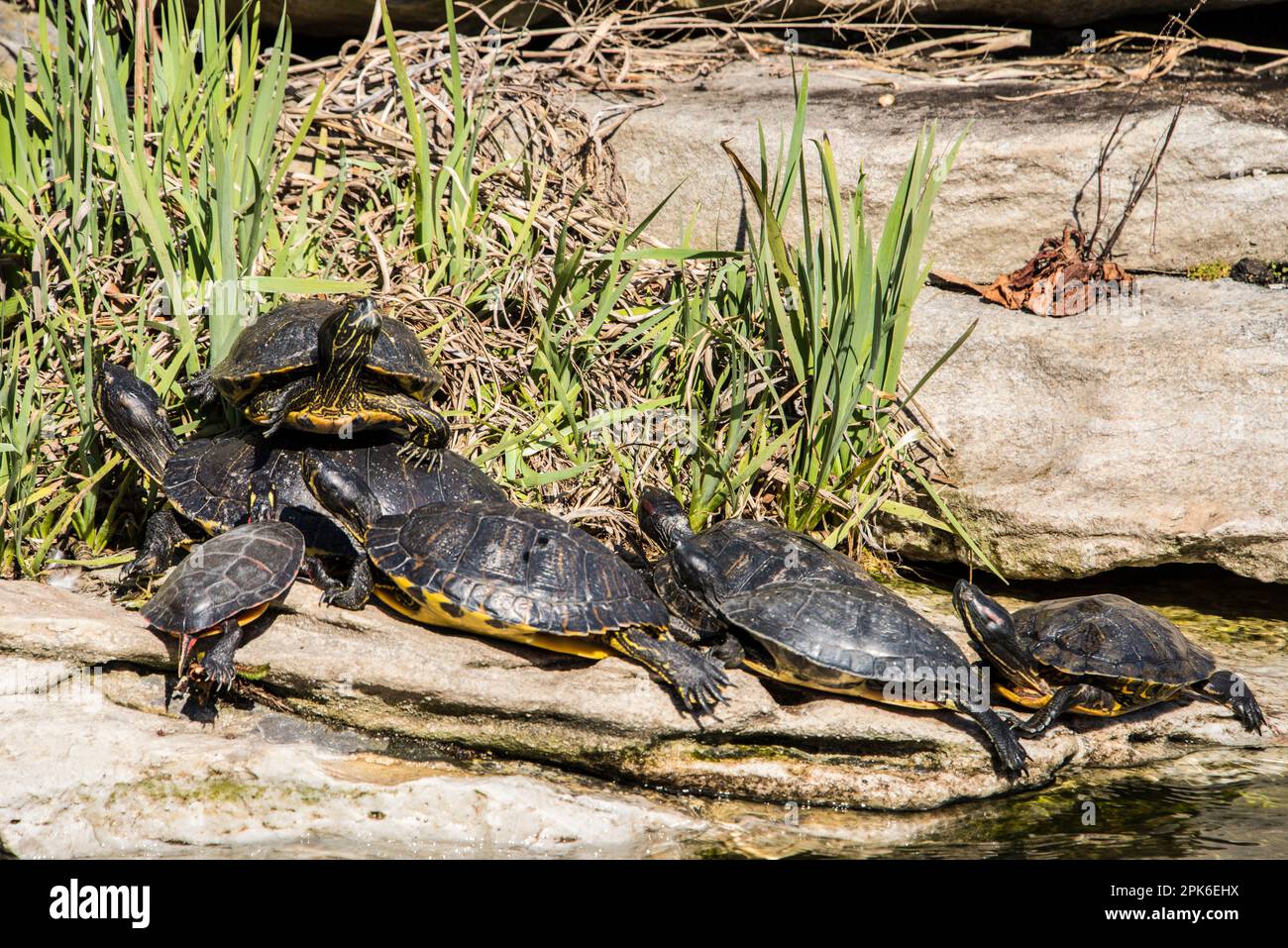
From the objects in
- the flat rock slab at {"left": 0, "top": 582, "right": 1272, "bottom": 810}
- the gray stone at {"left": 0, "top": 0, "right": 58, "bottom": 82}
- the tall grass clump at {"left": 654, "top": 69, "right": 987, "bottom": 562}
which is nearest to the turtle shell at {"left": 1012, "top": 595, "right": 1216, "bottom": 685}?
the flat rock slab at {"left": 0, "top": 582, "right": 1272, "bottom": 810}

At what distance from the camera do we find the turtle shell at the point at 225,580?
329cm

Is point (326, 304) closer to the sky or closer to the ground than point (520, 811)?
closer to the sky

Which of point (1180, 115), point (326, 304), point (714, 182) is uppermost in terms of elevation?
point (1180, 115)

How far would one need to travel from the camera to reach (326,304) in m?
4.40

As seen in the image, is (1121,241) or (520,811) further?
(1121,241)

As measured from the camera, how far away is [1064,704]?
3594 millimetres

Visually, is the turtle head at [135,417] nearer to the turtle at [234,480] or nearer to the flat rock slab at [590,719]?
the turtle at [234,480]

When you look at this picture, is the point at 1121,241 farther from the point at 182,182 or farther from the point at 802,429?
the point at 182,182

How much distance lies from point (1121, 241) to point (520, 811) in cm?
411

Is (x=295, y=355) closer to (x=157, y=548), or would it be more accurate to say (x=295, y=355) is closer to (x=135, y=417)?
(x=135, y=417)

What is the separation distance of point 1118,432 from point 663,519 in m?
1.92
